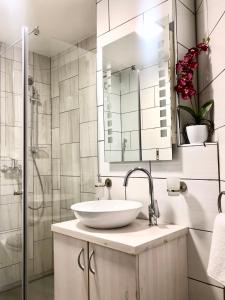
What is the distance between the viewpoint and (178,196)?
56.2 inches

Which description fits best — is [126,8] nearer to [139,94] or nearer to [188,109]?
[139,94]

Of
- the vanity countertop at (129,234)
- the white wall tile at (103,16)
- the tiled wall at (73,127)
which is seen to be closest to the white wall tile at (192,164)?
the vanity countertop at (129,234)

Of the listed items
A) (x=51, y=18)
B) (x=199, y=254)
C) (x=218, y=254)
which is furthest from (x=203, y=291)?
(x=51, y=18)

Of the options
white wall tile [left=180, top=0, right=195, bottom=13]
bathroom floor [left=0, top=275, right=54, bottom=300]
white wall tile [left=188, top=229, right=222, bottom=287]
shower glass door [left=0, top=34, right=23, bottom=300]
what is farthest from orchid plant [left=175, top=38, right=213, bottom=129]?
bathroom floor [left=0, top=275, right=54, bottom=300]

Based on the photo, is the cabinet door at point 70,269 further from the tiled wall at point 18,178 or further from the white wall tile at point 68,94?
the white wall tile at point 68,94

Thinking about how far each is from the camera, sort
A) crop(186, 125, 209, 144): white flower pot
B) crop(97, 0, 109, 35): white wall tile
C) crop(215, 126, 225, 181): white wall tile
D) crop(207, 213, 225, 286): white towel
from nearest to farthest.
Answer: crop(207, 213, 225, 286): white towel, crop(215, 126, 225, 181): white wall tile, crop(186, 125, 209, 144): white flower pot, crop(97, 0, 109, 35): white wall tile

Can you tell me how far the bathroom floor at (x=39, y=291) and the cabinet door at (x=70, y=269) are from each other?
339 millimetres

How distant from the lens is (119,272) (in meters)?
1.14

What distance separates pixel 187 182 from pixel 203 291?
558mm

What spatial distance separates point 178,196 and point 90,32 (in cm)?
171

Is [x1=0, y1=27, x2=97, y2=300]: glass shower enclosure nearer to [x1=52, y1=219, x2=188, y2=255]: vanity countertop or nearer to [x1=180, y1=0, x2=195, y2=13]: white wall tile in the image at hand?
[x1=52, y1=219, x2=188, y2=255]: vanity countertop

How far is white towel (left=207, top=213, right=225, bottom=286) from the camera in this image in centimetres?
99

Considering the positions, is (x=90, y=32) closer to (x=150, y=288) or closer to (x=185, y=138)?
(x=185, y=138)

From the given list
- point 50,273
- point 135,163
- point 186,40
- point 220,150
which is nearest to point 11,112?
point 135,163
